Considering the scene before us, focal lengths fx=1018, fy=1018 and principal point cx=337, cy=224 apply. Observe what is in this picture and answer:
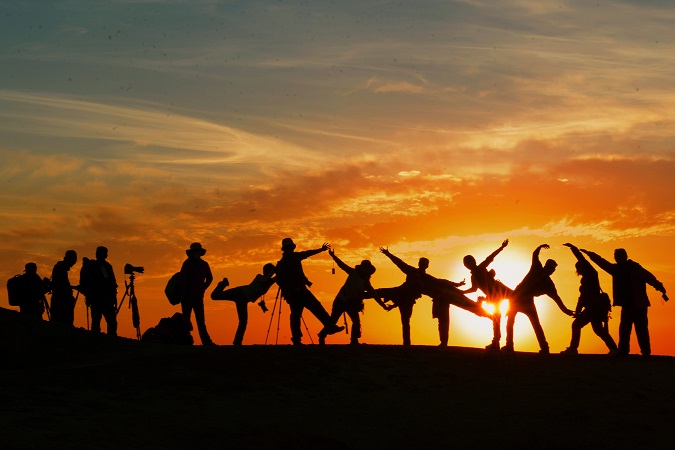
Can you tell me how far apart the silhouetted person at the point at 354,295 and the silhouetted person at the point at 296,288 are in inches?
10.5

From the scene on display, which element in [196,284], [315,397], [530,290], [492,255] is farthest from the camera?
[196,284]

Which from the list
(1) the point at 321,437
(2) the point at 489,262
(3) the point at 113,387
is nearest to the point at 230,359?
(3) the point at 113,387

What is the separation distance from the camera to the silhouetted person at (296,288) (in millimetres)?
21859

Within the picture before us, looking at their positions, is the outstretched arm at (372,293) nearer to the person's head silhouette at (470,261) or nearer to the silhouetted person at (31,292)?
the person's head silhouette at (470,261)

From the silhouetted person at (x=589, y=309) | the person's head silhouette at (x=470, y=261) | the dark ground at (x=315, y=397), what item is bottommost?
the dark ground at (x=315, y=397)

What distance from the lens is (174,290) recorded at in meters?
22.1

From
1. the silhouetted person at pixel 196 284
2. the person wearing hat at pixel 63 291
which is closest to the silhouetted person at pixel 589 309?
the silhouetted person at pixel 196 284

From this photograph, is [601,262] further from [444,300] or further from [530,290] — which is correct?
[444,300]

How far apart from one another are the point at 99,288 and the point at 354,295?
5.63 metres

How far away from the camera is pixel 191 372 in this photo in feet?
59.4

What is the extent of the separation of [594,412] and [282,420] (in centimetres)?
534

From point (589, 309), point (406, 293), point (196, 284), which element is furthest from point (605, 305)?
point (196, 284)

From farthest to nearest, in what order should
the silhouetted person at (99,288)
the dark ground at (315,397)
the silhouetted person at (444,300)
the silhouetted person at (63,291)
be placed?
the silhouetted person at (63,291)
the silhouetted person at (99,288)
the silhouetted person at (444,300)
the dark ground at (315,397)

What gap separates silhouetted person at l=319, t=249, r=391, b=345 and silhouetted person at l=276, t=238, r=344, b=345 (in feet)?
0.88
